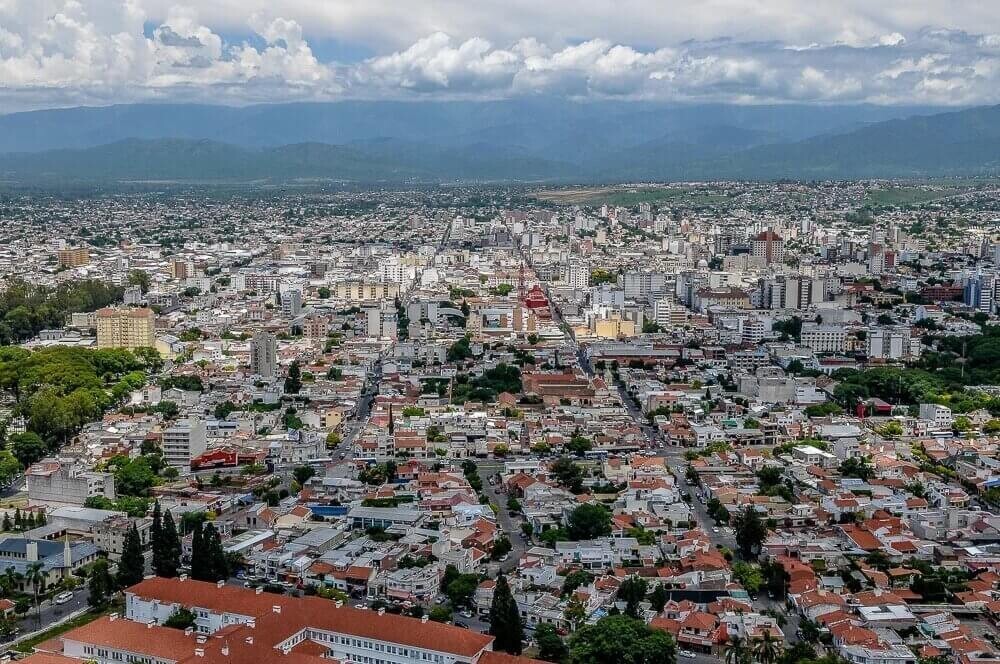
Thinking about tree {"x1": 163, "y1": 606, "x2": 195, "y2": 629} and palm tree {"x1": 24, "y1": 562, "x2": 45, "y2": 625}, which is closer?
tree {"x1": 163, "y1": 606, "x2": 195, "y2": 629}

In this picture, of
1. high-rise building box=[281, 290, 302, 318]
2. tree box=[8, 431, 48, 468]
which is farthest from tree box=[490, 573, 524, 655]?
high-rise building box=[281, 290, 302, 318]

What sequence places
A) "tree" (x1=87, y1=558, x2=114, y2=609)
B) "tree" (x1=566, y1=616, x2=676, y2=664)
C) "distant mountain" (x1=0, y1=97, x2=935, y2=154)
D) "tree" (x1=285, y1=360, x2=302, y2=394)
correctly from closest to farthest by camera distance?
"tree" (x1=566, y1=616, x2=676, y2=664) → "tree" (x1=87, y1=558, x2=114, y2=609) → "tree" (x1=285, y1=360, x2=302, y2=394) → "distant mountain" (x1=0, y1=97, x2=935, y2=154)

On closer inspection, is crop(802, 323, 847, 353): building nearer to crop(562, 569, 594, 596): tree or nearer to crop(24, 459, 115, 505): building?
crop(562, 569, 594, 596): tree

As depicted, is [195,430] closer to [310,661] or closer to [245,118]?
[310,661]

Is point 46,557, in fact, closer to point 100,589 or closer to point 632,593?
point 100,589

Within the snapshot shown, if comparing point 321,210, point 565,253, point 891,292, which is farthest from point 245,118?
point 891,292

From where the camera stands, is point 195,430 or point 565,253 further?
point 565,253

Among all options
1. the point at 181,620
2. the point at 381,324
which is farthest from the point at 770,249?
the point at 181,620
